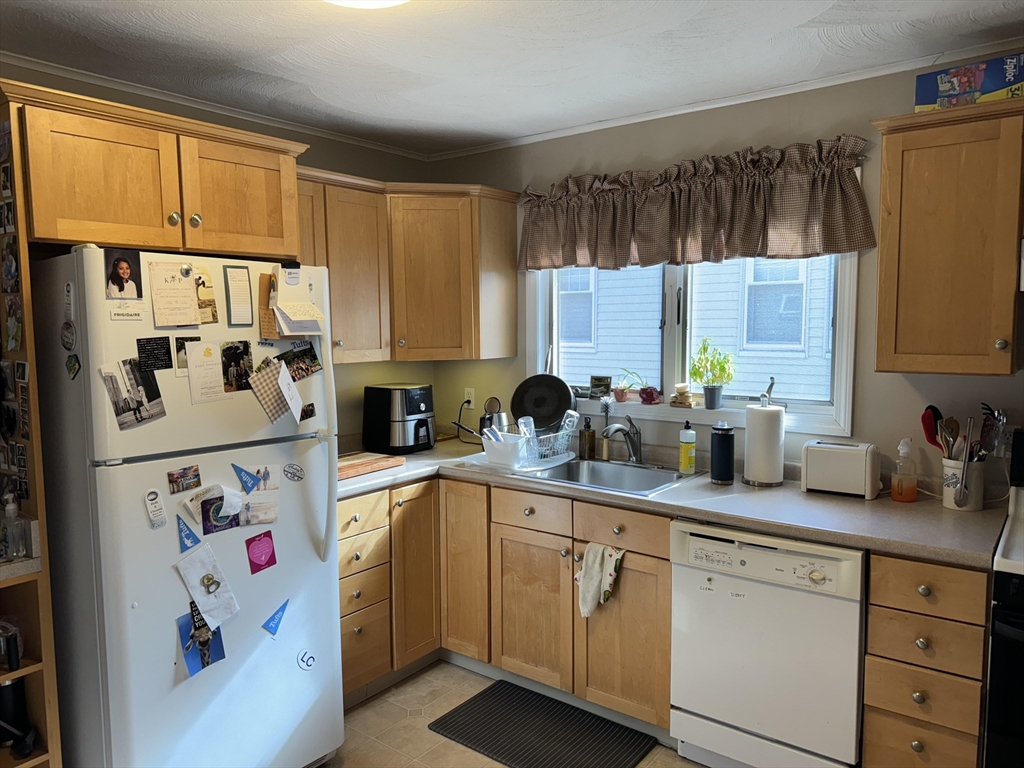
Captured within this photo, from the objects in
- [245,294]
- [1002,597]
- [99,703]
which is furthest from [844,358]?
[99,703]

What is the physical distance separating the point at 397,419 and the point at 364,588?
0.81 m

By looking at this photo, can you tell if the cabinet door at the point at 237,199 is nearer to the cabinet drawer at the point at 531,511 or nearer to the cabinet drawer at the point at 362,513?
the cabinet drawer at the point at 362,513

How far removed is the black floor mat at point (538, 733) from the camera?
2523mm

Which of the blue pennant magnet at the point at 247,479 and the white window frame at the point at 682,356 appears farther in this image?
the white window frame at the point at 682,356

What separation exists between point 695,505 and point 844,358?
834 mm

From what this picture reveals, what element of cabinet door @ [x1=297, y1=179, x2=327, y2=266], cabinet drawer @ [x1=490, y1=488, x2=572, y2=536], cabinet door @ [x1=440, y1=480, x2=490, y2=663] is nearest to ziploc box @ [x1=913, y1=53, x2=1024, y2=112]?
cabinet drawer @ [x1=490, y1=488, x2=572, y2=536]

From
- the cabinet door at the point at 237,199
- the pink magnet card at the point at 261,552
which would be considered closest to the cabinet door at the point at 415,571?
the pink magnet card at the point at 261,552

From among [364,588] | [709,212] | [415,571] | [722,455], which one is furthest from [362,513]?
[709,212]

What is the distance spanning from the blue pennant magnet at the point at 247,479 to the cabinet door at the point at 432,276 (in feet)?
4.05

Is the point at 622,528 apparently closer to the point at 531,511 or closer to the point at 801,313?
the point at 531,511

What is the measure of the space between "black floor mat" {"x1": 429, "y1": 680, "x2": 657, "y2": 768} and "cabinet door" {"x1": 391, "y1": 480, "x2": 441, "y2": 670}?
326 millimetres

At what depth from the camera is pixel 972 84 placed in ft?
6.95

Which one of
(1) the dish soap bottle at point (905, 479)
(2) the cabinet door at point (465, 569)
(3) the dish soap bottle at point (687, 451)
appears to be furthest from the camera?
(2) the cabinet door at point (465, 569)

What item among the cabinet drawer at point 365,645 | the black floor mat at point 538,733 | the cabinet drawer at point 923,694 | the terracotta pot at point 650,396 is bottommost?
the black floor mat at point 538,733
